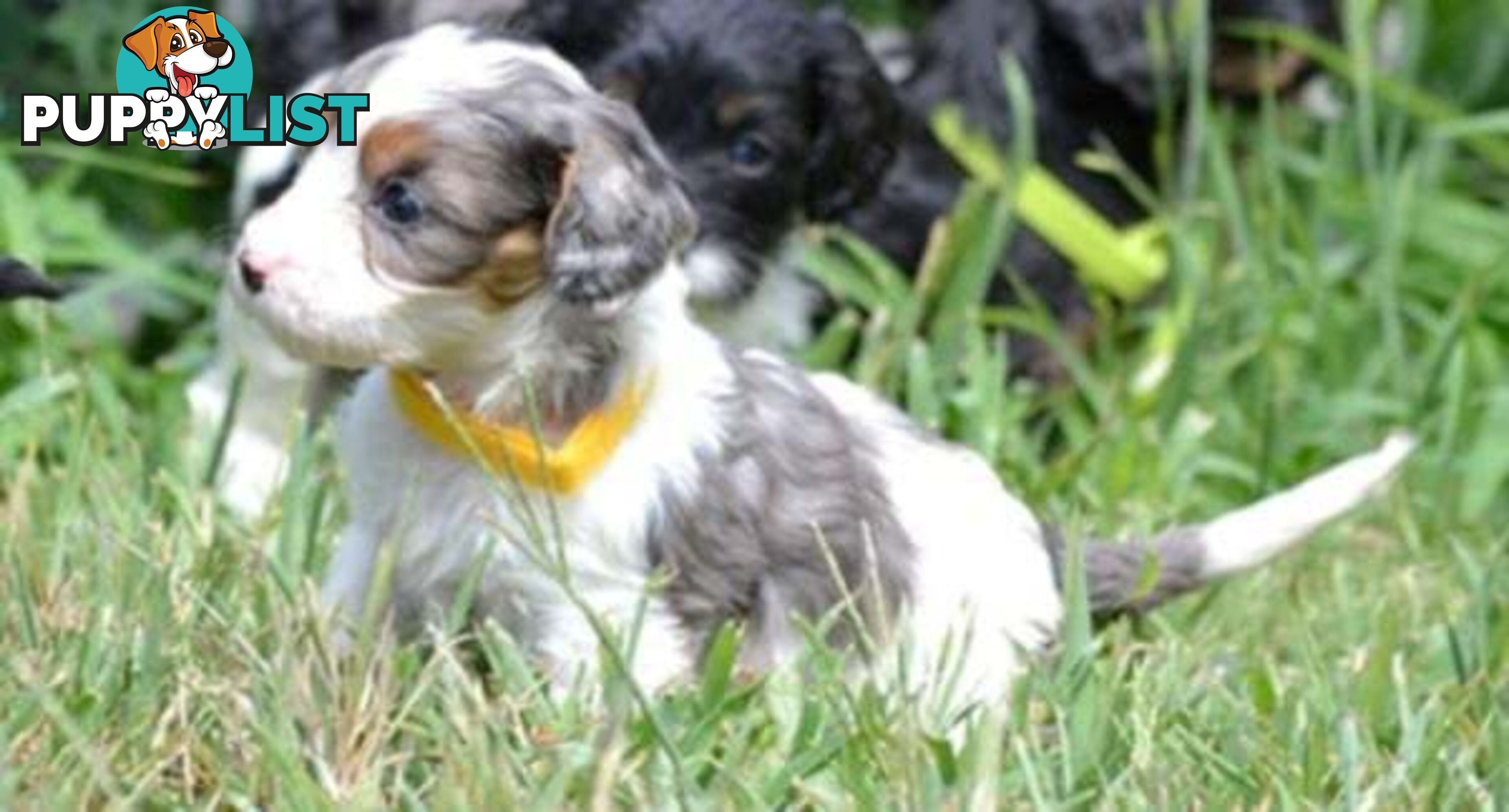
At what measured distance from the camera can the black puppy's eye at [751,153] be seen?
570cm

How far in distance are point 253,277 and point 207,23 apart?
5.87 feet

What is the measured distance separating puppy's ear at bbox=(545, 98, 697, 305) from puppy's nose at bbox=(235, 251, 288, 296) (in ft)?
1.09

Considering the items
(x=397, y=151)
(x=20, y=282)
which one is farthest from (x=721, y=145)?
(x=20, y=282)

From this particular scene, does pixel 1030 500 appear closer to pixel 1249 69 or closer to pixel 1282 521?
pixel 1282 521

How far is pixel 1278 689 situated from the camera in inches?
168

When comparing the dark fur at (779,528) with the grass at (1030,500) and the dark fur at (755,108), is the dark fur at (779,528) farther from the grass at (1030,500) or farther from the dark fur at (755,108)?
the dark fur at (755,108)

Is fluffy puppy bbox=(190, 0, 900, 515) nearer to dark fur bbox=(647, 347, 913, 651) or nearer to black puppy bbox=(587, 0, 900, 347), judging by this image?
black puppy bbox=(587, 0, 900, 347)

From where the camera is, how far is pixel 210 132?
5.17 metres

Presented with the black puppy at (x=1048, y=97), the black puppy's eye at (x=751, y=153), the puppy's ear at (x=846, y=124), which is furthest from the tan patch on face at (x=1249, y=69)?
the black puppy's eye at (x=751, y=153)

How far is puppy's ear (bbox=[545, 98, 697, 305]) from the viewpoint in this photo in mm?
3918

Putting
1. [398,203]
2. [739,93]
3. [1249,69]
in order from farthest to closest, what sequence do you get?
[1249,69], [739,93], [398,203]

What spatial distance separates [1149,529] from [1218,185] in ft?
5.38

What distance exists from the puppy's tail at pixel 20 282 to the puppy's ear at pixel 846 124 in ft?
7.14

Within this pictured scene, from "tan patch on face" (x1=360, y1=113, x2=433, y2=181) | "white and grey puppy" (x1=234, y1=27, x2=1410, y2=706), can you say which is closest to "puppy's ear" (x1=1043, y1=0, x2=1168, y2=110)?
"white and grey puppy" (x1=234, y1=27, x2=1410, y2=706)
